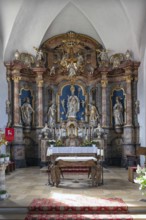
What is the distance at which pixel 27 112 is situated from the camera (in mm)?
17531

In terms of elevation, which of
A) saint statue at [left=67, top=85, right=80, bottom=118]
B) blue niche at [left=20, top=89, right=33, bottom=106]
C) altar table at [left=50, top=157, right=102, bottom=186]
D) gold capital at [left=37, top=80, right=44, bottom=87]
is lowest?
altar table at [left=50, top=157, right=102, bottom=186]

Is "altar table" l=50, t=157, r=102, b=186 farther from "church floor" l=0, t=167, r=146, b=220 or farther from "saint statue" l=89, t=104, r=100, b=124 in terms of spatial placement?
"saint statue" l=89, t=104, r=100, b=124

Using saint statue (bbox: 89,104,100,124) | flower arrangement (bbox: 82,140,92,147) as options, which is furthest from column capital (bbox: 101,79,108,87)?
flower arrangement (bbox: 82,140,92,147)

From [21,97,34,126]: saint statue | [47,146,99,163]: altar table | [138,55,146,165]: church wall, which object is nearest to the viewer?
[47,146,99,163]: altar table

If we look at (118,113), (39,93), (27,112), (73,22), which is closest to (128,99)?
(118,113)

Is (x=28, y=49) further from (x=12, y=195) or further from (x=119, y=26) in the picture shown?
(x=12, y=195)

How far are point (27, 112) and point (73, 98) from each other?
300 centimetres

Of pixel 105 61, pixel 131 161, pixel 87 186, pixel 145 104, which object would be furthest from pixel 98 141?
pixel 87 186

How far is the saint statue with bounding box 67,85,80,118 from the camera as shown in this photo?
17688 mm

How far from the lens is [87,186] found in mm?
10078

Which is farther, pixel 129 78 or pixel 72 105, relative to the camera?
pixel 72 105

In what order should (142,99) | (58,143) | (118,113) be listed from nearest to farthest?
(58,143)
(142,99)
(118,113)

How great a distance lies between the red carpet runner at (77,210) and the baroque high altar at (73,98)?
9.13m

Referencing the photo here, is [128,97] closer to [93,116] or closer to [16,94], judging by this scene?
[93,116]
